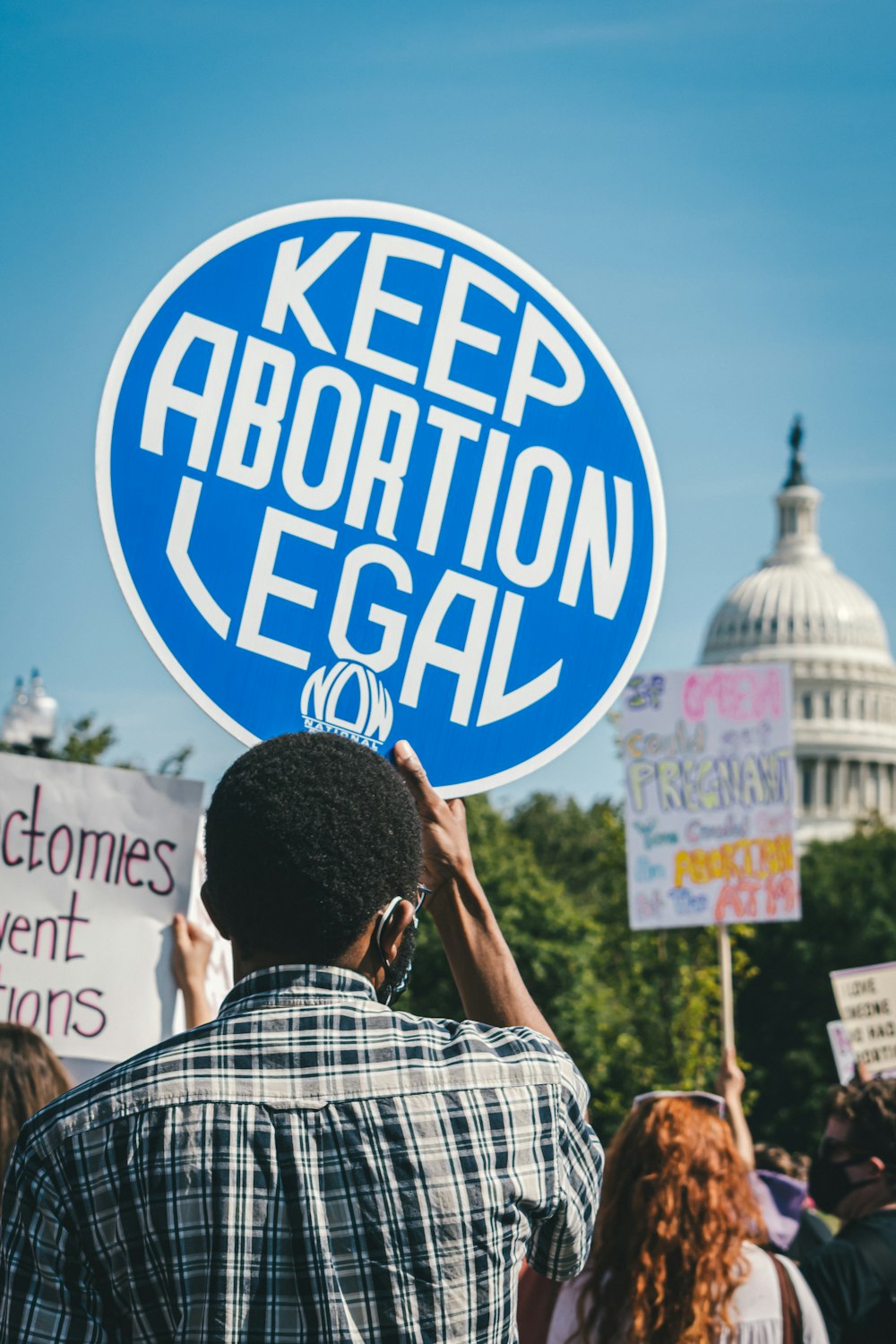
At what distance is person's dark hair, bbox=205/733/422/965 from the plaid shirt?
5 centimetres

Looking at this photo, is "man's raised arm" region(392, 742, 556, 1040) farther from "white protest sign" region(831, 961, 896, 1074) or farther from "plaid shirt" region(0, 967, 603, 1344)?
"white protest sign" region(831, 961, 896, 1074)

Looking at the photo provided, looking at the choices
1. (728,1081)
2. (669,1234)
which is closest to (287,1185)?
(669,1234)

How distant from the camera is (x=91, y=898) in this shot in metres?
3.63

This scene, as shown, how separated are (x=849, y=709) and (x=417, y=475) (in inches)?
3940

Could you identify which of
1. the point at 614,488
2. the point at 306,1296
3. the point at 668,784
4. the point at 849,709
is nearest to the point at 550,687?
the point at 614,488

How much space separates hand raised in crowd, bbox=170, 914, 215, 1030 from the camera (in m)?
3.46

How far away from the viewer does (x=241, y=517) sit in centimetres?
221

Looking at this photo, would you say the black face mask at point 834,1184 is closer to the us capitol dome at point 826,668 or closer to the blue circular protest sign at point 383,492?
the blue circular protest sign at point 383,492

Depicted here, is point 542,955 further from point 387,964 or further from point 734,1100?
point 387,964

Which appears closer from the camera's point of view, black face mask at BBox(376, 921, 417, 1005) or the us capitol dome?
black face mask at BBox(376, 921, 417, 1005)

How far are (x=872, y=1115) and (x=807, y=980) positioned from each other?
4291 centimetres

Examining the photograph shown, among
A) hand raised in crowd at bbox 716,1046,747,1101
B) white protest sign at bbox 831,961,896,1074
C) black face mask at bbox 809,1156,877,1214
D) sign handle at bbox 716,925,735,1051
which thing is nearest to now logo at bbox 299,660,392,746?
black face mask at bbox 809,1156,877,1214

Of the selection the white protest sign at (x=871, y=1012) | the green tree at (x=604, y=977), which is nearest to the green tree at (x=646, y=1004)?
the green tree at (x=604, y=977)

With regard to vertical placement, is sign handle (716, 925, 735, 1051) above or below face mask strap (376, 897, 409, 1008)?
above
